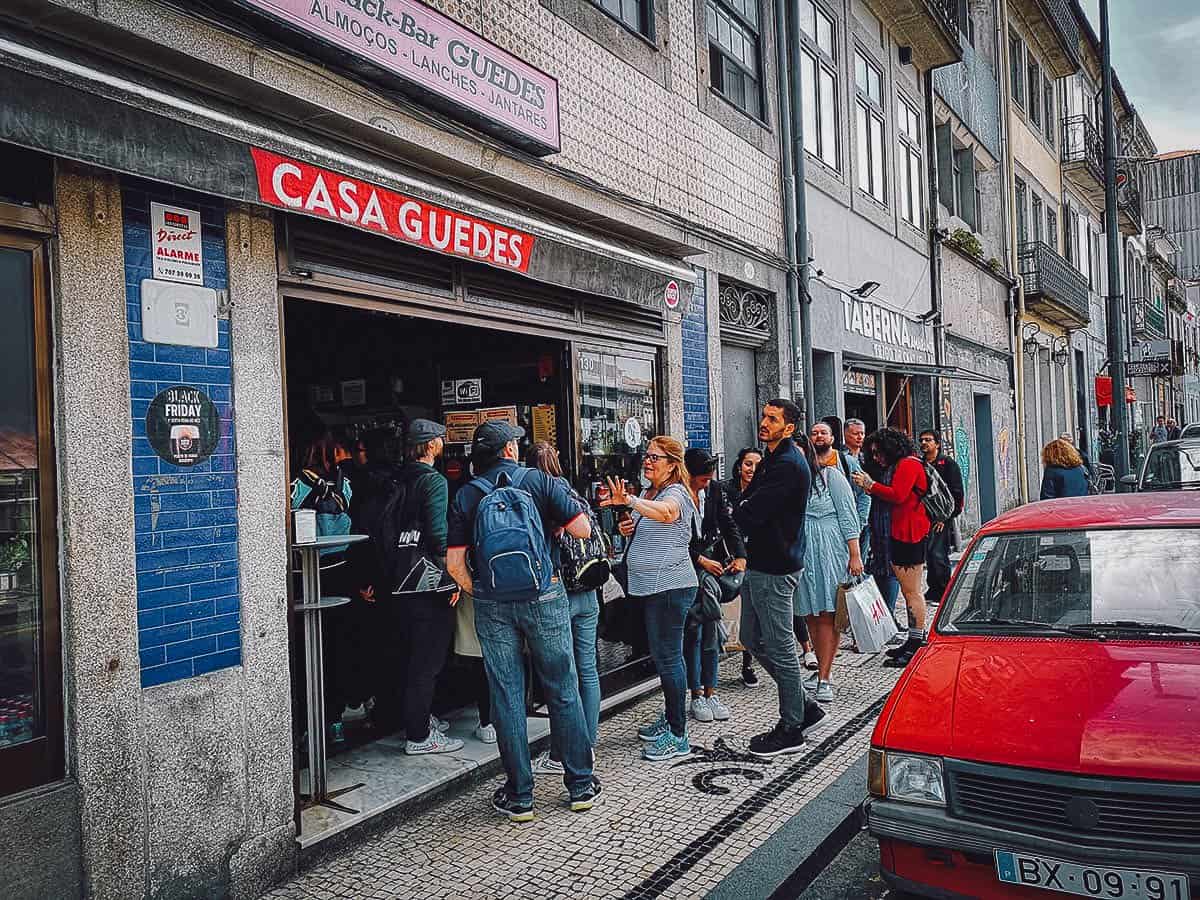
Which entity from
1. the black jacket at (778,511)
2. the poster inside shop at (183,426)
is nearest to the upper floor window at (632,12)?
the black jacket at (778,511)

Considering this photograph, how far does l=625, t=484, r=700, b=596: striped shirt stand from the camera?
539 centimetres

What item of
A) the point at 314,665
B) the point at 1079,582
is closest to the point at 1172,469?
the point at 1079,582

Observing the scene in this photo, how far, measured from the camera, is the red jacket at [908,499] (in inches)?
293

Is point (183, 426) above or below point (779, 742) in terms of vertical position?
above

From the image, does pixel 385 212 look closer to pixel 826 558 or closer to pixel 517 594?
pixel 517 594

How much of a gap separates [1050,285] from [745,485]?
53.3 ft

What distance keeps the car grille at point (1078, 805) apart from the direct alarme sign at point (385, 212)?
3560 millimetres

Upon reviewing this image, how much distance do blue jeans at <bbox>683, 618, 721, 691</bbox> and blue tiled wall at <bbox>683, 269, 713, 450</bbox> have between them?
2393 mm

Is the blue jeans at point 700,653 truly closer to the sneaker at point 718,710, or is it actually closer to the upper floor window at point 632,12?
the sneaker at point 718,710

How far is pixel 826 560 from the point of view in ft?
21.2

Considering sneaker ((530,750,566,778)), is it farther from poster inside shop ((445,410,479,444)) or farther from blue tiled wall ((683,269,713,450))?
blue tiled wall ((683,269,713,450))

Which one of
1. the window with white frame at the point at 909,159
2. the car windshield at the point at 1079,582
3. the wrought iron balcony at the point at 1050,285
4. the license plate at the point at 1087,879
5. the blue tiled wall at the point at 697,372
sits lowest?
the license plate at the point at 1087,879

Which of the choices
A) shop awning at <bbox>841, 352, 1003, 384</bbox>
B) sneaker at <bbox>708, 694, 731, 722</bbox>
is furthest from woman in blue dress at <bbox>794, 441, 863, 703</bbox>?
shop awning at <bbox>841, 352, 1003, 384</bbox>

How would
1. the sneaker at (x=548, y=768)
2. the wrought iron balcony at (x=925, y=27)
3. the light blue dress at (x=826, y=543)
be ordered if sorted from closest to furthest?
the sneaker at (x=548, y=768) → the light blue dress at (x=826, y=543) → the wrought iron balcony at (x=925, y=27)
